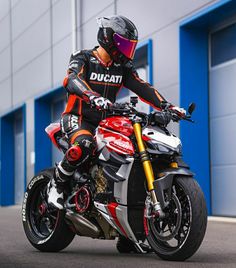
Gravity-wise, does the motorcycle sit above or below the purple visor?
below

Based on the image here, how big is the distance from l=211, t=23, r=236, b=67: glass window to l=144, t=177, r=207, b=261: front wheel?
278 inches

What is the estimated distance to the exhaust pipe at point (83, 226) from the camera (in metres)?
5.96

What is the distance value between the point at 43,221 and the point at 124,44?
6.28 ft

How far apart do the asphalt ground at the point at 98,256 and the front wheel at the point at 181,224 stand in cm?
11

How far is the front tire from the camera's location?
20.9 feet

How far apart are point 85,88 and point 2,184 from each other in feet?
66.7

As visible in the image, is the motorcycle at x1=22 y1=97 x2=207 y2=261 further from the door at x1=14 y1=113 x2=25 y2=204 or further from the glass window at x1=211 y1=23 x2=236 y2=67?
the door at x1=14 y1=113 x2=25 y2=204

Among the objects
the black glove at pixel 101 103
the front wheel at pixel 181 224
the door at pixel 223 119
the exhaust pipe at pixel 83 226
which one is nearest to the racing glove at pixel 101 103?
the black glove at pixel 101 103

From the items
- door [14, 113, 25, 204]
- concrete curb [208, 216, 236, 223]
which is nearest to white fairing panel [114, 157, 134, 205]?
concrete curb [208, 216, 236, 223]

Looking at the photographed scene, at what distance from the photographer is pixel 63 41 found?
1975 cm

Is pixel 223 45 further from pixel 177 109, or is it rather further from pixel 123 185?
pixel 123 185

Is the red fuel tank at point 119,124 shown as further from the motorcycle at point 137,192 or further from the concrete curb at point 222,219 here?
the concrete curb at point 222,219

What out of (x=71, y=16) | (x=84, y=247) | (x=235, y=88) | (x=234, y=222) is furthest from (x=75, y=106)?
(x=71, y=16)

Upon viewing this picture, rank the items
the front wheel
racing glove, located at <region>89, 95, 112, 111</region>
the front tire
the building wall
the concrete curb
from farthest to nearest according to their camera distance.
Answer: the building wall → the concrete curb → the front tire → racing glove, located at <region>89, 95, 112, 111</region> → the front wheel
